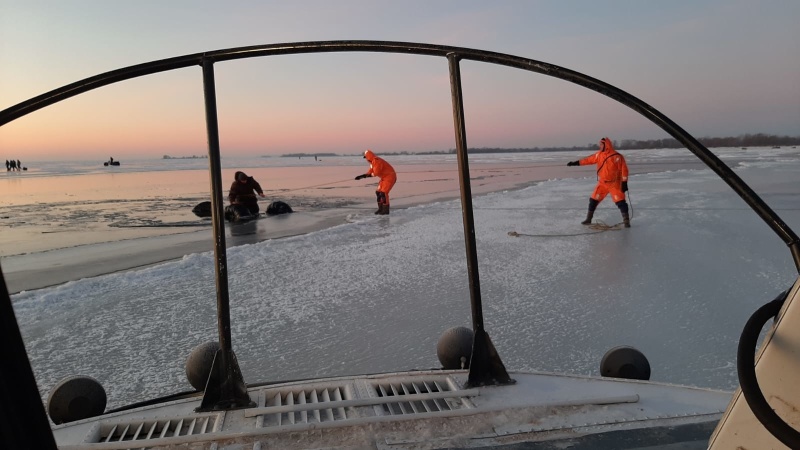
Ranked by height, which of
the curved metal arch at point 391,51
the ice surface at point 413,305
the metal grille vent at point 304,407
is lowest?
the ice surface at point 413,305

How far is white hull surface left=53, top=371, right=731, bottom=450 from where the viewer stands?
1.67 meters

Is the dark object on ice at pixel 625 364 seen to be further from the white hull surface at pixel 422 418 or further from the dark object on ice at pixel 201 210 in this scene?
the dark object on ice at pixel 201 210

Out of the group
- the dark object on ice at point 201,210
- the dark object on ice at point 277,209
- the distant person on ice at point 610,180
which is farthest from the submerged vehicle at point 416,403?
the dark object on ice at point 201,210

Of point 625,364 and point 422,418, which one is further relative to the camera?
point 625,364

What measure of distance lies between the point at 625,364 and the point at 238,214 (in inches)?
401

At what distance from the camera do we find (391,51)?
2031 mm

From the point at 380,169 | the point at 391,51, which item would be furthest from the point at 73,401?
the point at 380,169

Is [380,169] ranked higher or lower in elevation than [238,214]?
higher

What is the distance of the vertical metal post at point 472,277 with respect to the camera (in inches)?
82.6

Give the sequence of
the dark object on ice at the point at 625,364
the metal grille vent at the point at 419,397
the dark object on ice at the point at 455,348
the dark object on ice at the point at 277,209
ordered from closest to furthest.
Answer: the metal grille vent at the point at 419,397 → the dark object on ice at the point at 625,364 → the dark object on ice at the point at 455,348 → the dark object on ice at the point at 277,209

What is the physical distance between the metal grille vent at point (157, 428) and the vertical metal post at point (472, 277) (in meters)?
0.94

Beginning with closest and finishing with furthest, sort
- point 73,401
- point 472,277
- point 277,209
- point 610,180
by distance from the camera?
point 472,277, point 73,401, point 610,180, point 277,209

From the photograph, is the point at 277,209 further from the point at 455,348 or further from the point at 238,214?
the point at 455,348

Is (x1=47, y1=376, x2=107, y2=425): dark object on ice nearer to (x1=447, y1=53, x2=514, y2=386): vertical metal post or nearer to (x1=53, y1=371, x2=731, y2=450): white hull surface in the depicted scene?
(x1=53, y1=371, x2=731, y2=450): white hull surface
